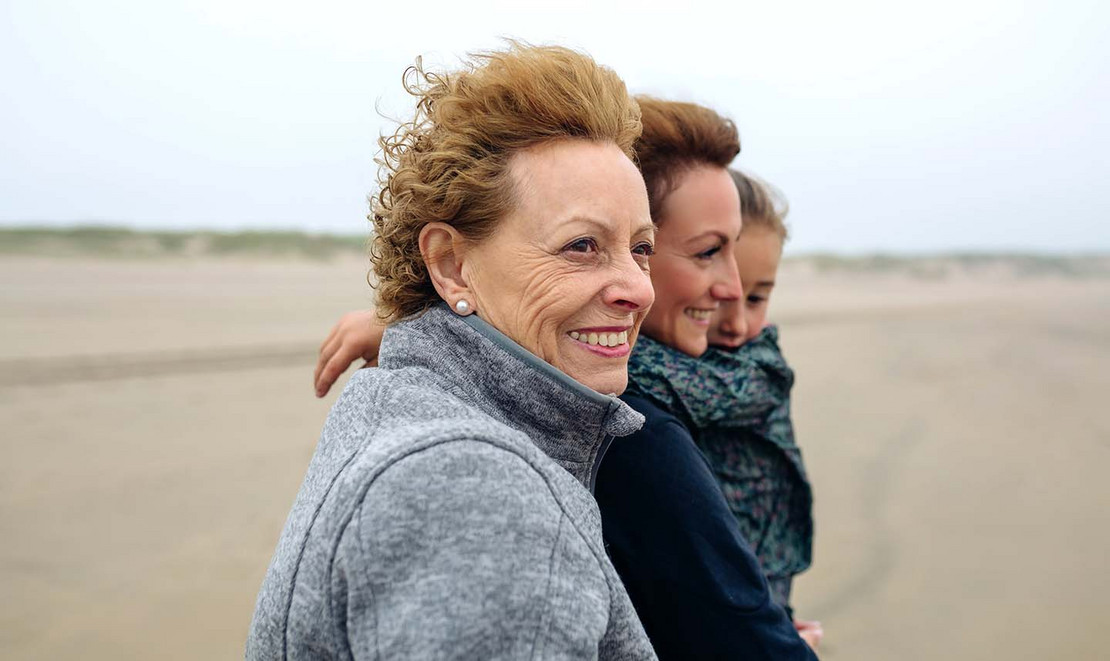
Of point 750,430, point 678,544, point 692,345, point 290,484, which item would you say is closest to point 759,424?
point 750,430

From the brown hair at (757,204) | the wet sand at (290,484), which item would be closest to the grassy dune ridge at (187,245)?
the wet sand at (290,484)

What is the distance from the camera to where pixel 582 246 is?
4.71 ft

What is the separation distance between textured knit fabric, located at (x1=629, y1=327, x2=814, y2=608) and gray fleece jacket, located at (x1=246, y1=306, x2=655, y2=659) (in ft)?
1.89

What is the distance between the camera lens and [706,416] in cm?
183

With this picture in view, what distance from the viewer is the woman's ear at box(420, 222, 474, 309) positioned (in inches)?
56.6

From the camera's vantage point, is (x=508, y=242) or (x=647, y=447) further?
(x=647, y=447)

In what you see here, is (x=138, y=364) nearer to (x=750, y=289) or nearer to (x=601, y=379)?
(x=750, y=289)

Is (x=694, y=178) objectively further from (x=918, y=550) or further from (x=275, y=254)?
(x=275, y=254)

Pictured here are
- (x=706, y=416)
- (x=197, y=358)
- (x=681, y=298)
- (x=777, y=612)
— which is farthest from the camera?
(x=197, y=358)

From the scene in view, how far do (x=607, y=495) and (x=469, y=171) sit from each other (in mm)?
611

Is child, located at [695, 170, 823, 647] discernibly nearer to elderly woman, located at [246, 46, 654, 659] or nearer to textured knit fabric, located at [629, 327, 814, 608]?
textured knit fabric, located at [629, 327, 814, 608]

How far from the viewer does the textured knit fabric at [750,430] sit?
5.89 feet

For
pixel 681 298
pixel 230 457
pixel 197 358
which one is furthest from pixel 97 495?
pixel 681 298

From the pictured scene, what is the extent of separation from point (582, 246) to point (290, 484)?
219 inches
